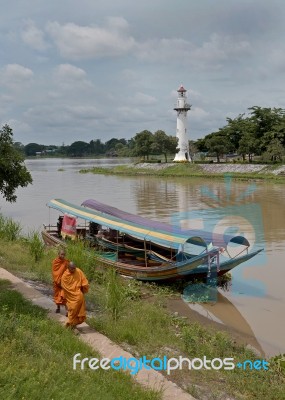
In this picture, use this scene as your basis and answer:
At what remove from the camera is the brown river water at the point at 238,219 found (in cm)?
1043

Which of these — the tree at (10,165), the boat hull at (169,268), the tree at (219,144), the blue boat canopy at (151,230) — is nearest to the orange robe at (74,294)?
the tree at (10,165)

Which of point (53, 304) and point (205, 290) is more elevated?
point (53, 304)

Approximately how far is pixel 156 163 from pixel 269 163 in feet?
70.3

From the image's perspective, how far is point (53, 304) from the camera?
8.95 metres

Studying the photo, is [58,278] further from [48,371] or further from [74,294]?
[48,371]

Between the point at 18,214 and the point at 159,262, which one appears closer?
the point at 159,262

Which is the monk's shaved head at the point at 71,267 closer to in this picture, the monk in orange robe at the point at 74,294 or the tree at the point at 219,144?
the monk in orange robe at the point at 74,294

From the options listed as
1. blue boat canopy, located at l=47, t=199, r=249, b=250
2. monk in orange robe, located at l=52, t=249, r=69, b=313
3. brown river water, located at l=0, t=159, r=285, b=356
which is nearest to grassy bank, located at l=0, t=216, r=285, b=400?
monk in orange robe, located at l=52, t=249, r=69, b=313

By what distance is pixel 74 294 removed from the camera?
7605mm

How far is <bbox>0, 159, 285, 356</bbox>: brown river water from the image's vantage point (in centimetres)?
1043

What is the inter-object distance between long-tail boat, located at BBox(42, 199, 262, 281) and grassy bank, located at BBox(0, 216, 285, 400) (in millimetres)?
729

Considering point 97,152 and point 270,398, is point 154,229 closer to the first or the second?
point 270,398

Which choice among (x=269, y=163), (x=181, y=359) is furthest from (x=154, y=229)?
(x=269, y=163)

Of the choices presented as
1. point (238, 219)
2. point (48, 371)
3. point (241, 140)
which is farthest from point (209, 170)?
point (48, 371)
